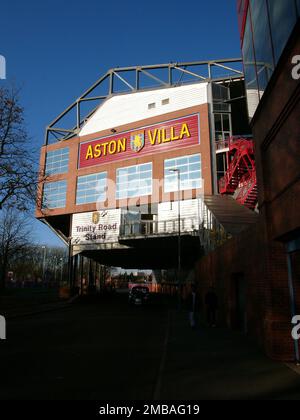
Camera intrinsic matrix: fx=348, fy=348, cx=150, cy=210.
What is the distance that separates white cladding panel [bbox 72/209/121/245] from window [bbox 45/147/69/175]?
7.63 meters

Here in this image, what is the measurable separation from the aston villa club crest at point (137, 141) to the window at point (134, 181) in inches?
94.9

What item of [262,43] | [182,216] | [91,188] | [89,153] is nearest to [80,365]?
[262,43]

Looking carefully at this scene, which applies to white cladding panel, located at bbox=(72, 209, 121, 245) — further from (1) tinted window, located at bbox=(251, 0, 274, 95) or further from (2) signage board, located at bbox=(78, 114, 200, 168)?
(1) tinted window, located at bbox=(251, 0, 274, 95)

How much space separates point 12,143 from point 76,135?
2851 cm

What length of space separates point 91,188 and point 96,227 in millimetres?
5148

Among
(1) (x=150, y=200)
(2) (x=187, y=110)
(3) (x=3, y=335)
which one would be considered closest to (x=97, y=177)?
(1) (x=150, y=200)

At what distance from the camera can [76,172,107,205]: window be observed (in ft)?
139

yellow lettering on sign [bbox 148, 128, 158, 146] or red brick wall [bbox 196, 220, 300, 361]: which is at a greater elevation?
yellow lettering on sign [bbox 148, 128, 158, 146]

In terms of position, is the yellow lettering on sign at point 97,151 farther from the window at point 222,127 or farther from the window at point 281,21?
the window at point 281,21

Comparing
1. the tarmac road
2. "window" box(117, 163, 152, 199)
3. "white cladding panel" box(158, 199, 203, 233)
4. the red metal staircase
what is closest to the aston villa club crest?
"window" box(117, 163, 152, 199)

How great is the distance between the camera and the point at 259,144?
9852 mm

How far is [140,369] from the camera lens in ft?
24.3

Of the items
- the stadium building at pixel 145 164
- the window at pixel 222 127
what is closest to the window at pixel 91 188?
the stadium building at pixel 145 164
